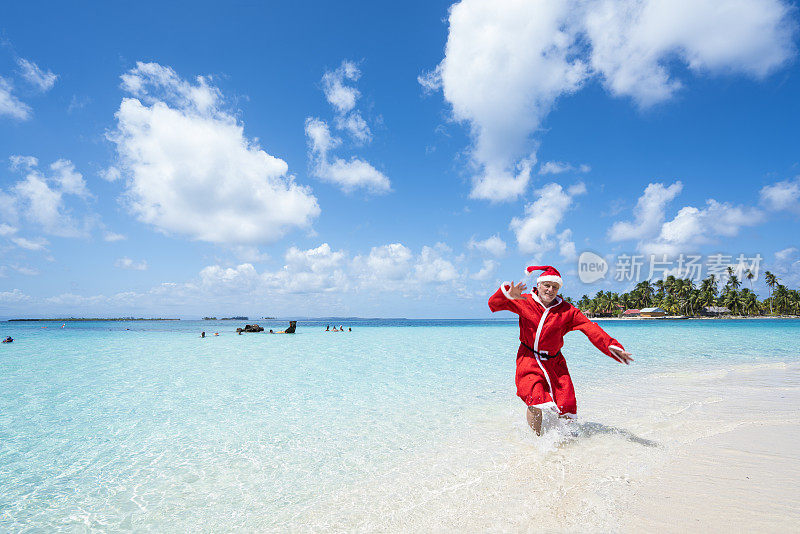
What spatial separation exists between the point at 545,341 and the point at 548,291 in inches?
24.4

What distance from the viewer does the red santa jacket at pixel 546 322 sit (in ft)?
14.9

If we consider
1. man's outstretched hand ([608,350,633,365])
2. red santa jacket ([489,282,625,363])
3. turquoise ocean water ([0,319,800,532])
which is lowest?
turquoise ocean water ([0,319,800,532])

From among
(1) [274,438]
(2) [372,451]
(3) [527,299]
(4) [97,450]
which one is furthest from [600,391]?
(4) [97,450]

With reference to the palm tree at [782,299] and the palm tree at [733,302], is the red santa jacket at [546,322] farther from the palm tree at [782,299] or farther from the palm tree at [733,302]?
the palm tree at [782,299]

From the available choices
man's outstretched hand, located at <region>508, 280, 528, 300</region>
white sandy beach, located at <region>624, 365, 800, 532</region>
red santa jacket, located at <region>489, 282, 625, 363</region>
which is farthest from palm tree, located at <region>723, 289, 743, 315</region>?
man's outstretched hand, located at <region>508, 280, 528, 300</region>

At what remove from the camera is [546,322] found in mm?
4582

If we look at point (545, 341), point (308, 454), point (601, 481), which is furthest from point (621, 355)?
point (308, 454)

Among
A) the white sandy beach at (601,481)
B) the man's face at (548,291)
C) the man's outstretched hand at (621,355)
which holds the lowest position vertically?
the white sandy beach at (601,481)

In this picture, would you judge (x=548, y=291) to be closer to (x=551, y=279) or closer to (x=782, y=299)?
(x=551, y=279)

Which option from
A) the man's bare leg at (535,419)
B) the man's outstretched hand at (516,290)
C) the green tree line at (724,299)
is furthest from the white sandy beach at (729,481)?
the green tree line at (724,299)

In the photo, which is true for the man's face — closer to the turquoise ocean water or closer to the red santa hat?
the red santa hat

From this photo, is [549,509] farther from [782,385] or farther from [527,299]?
[782,385]

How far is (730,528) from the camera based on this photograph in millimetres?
2684

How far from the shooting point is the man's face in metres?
4.69
